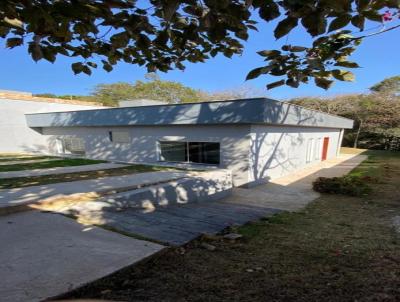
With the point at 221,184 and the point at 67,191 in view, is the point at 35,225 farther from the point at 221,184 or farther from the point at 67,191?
the point at 221,184

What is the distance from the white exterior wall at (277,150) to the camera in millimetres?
10953

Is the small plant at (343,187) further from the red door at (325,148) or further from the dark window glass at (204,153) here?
the red door at (325,148)

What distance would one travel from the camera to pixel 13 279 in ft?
7.86

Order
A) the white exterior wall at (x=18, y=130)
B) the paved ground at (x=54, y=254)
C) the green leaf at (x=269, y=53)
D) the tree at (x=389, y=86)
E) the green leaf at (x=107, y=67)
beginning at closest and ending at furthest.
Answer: the green leaf at (x=269, y=53), the paved ground at (x=54, y=254), the green leaf at (x=107, y=67), the white exterior wall at (x=18, y=130), the tree at (x=389, y=86)

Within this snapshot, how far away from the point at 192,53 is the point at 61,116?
15561 millimetres

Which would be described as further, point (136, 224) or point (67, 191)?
point (67, 191)

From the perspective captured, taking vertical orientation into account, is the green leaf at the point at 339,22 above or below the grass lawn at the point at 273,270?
above

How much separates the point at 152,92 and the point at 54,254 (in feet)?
119

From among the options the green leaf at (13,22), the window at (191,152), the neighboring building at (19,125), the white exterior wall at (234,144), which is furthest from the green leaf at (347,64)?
the neighboring building at (19,125)

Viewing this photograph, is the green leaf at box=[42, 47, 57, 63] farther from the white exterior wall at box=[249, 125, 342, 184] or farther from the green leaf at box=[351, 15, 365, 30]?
the white exterior wall at box=[249, 125, 342, 184]

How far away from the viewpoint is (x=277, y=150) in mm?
12641

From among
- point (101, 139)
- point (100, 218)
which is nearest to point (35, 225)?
point (100, 218)

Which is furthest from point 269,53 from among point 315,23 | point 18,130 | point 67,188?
point 18,130

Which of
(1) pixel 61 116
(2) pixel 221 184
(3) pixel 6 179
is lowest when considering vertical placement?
(2) pixel 221 184
